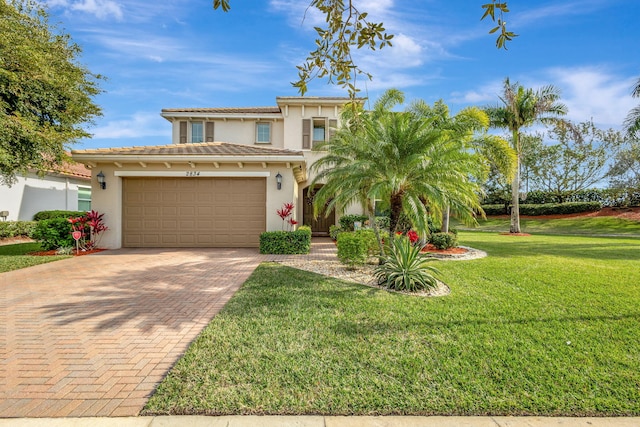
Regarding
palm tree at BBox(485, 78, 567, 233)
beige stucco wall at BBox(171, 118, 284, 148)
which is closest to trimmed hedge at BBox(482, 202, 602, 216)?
palm tree at BBox(485, 78, 567, 233)

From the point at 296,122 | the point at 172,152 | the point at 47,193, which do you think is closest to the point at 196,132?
the point at 296,122

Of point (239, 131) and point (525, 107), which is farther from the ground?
point (525, 107)

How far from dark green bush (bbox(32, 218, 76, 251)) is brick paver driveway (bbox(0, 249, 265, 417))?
3.02 metres

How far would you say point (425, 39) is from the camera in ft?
15.6

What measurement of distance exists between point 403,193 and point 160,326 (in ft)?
20.0

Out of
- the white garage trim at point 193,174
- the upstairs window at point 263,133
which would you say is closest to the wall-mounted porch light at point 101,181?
the white garage trim at point 193,174

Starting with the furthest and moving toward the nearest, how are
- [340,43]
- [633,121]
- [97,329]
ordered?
[633,121] < [97,329] < [340,43]

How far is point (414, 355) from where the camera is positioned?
3.60 m

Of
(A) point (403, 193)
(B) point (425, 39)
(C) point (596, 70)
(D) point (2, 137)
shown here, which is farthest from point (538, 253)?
(D) point (2, 137)

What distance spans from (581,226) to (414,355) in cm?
2981

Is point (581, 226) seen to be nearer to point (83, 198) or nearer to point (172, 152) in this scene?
point (172, 152)

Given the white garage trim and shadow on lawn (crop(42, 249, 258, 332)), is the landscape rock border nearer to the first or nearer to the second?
shadow on lawn (crop(42, 249, 258, 332))

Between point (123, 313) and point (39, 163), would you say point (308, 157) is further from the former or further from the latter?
point (123, 313)

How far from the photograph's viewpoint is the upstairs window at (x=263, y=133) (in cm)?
1855
